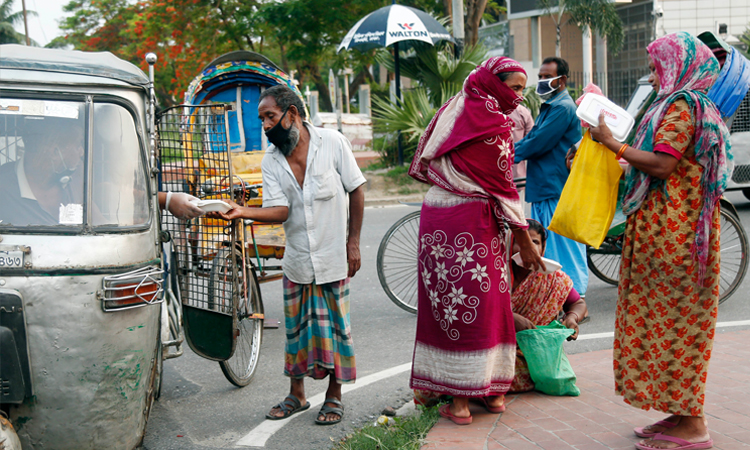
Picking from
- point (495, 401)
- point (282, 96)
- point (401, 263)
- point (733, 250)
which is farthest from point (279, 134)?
point (733, 250)

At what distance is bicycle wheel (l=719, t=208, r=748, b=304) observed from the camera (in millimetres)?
5917

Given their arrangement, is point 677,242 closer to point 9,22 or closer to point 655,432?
point 655,432

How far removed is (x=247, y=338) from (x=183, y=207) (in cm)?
147

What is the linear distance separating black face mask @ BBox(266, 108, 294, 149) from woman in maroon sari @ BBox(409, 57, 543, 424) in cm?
76

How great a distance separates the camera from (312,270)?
156 inches

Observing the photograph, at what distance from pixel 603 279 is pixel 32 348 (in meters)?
5.18

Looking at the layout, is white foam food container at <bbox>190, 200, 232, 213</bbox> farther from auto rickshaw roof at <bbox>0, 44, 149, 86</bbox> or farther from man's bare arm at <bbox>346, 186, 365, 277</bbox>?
man's bare arm at <bbox>346, 186, 365, 277</bbox>

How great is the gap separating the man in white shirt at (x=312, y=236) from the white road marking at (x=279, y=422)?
0.07 m

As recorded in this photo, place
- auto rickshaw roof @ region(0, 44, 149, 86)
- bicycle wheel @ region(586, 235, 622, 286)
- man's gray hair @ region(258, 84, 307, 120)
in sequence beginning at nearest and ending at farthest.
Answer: auto rickshaw roof @ region(0, 44, 149, 86) → man's gray hair @ region(258, 84, 307, 120) → bicycle wheel @ region(586, 235, 622, 286)

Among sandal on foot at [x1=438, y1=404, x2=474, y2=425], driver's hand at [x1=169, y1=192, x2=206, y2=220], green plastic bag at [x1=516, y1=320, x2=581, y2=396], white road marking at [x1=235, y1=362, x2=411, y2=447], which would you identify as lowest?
white road marking at [x1=235, y1=362, x2=411, y2=447]

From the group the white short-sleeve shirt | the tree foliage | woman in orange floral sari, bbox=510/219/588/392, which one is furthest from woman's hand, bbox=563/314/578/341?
the tree foliage

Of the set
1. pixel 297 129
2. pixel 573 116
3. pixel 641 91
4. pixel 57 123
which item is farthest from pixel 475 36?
pixel 57 123

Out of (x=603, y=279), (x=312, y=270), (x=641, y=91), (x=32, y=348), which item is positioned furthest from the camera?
(x=641, y=91)

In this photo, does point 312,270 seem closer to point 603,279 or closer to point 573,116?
point 573,116
